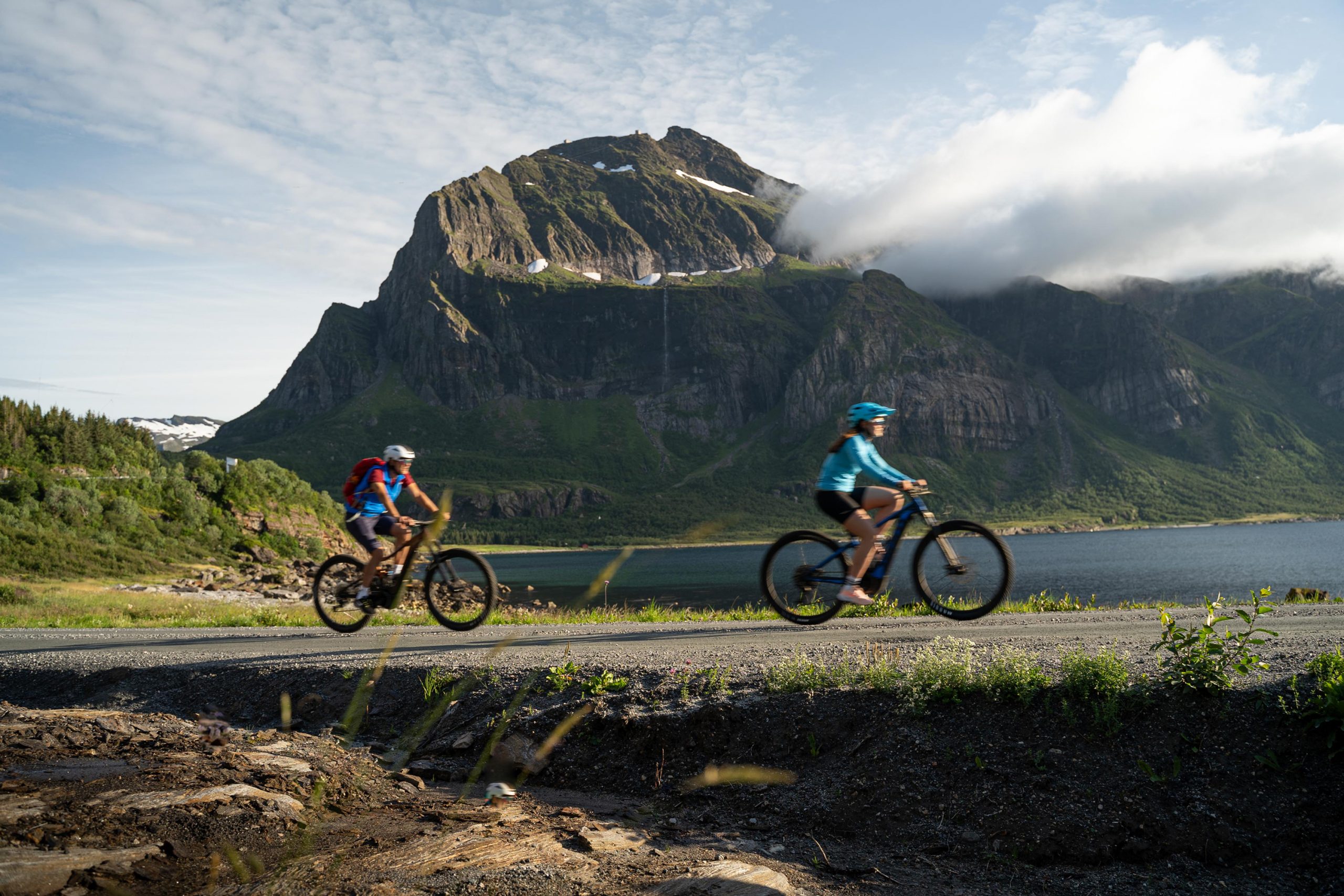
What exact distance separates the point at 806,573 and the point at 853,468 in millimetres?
1595

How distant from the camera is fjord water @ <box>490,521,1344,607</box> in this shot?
66188 millimetres

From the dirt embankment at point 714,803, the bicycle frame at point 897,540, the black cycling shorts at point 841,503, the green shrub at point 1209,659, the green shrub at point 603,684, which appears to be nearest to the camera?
the dirt embankment at point 714,803

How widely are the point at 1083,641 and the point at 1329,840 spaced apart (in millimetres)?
4963

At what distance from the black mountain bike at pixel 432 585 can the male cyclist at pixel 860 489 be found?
4199 mm

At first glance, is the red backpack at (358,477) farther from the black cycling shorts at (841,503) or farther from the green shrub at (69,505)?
the green shrub at (69,505)

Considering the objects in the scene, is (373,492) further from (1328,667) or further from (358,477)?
(1328,667)

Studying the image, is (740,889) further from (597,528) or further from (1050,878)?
(597,528)

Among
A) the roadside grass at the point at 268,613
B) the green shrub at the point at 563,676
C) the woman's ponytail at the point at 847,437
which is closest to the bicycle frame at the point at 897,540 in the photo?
the woman's ponytail at the point at 847,437

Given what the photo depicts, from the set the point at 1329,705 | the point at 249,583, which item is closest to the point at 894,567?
the point at 1329,705

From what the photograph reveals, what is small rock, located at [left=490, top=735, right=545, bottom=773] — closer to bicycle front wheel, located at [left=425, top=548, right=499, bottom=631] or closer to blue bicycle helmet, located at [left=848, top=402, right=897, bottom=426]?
bicycle front wheel, located at [left=425, top=548, right=499, bottom=631]

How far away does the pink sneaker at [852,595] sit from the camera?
8406mm

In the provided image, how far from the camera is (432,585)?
34.1 ft

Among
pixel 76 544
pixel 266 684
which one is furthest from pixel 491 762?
pixel 76 544

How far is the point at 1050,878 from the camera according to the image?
8.11 m
